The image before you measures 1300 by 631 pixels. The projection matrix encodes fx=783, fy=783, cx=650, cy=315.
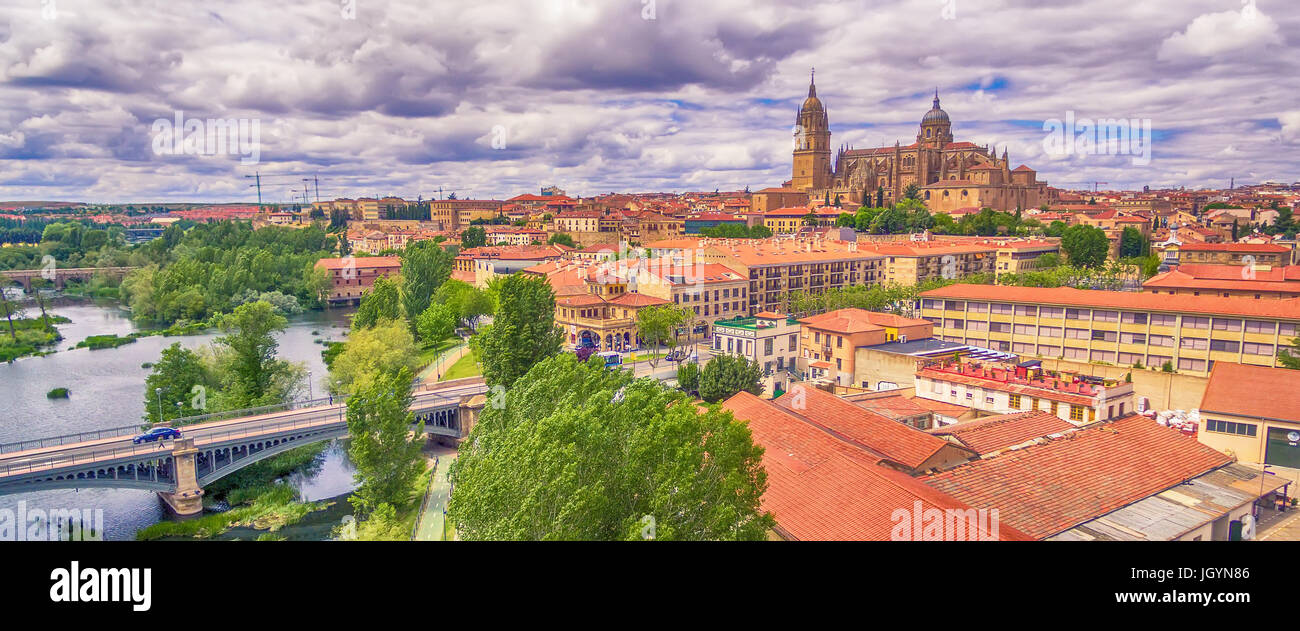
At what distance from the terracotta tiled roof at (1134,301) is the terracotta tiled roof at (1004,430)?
1028 centimetres

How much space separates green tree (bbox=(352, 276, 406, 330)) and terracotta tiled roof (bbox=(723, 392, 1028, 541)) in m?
20.6

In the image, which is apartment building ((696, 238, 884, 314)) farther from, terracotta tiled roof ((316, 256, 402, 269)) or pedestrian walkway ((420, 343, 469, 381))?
terracotta tiled roof ((316, 256, 402, 269))

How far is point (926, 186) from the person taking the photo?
6009 cm

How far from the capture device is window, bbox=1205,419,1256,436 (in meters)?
12.9

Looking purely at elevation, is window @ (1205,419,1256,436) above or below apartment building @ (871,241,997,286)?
below

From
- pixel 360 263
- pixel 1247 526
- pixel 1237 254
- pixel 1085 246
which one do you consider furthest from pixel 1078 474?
pixel 360 263

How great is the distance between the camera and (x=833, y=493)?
7.45 m

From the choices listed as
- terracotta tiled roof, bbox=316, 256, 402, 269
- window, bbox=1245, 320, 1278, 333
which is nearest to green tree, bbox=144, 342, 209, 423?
window, bbox=1245, 320, 1278, 333

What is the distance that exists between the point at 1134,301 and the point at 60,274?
2119 inches

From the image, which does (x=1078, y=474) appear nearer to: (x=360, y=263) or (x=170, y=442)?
(x=170, y=442)

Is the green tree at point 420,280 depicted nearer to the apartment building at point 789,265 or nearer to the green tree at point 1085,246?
the apartment building at point 789,265

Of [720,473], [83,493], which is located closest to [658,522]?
[720,473]

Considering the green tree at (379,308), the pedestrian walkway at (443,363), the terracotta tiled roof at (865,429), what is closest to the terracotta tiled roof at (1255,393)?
the terracotta tiled roof at (865,429)

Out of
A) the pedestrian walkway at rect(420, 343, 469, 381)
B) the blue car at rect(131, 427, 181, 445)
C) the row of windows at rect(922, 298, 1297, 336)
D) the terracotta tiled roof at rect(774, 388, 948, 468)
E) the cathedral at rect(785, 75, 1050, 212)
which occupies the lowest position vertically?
the pedestrian walkway at rect(420, 343, 469, 381)
